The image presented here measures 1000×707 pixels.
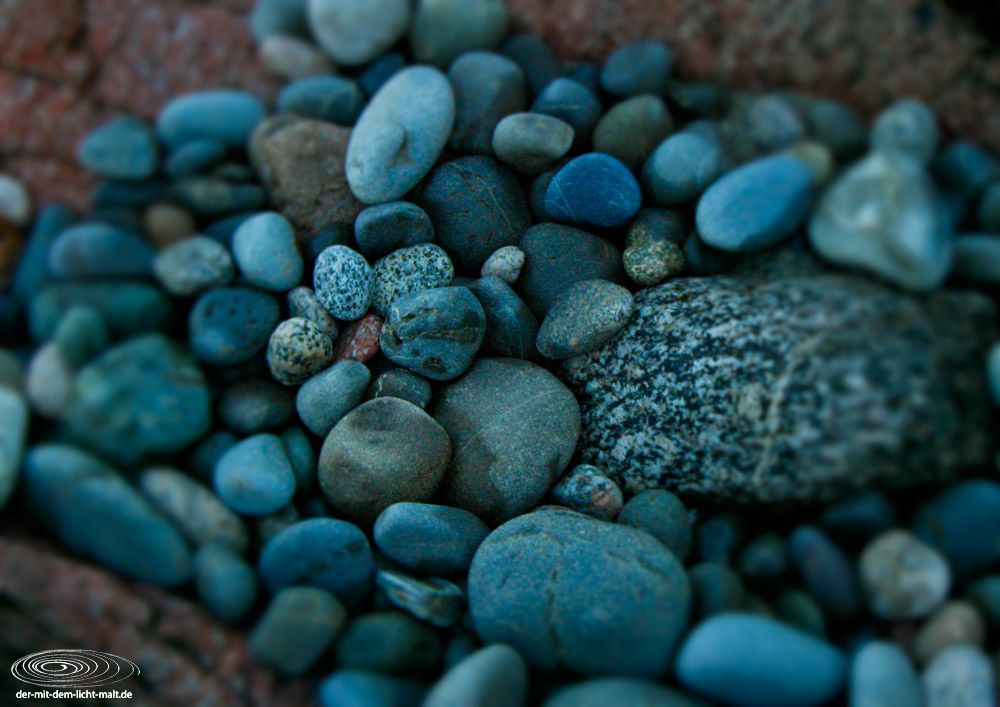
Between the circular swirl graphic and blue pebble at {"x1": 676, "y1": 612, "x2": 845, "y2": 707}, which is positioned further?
the circular swirl graphic

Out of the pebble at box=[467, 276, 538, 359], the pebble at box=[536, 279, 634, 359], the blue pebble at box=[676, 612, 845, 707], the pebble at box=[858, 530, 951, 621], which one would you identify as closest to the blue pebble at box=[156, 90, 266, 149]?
the pebble at box=[467, 276, 538, 359]

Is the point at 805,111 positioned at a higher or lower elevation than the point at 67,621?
higher

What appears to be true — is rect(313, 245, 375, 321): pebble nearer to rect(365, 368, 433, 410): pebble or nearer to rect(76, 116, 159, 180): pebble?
rect(365, 368, 433, 410): pebble

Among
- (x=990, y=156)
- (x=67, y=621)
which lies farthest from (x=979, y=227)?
(x=67, y=621)

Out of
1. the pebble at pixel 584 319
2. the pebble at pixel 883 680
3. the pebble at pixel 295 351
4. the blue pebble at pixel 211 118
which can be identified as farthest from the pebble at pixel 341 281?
the pebble at pixel 883 680

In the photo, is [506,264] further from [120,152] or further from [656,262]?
[120,152]

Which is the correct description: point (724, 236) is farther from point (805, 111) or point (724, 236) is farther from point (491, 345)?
point (491, 345)

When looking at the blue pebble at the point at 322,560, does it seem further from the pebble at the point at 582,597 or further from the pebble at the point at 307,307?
the pebble at the point at 307,307
